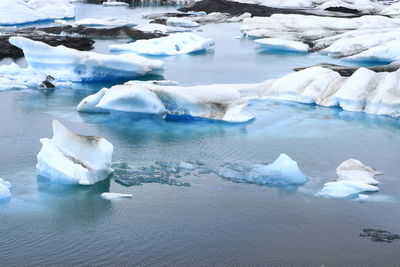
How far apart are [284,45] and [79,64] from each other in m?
6.08

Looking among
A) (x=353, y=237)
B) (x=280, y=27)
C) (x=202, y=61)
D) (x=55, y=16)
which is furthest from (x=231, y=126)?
(x=55, y=16)

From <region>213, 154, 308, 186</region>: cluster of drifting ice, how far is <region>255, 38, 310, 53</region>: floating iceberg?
899 centimetres

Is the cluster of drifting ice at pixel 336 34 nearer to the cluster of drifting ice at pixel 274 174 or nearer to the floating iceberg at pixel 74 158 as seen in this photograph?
the cluster of drifting ice at pixel 274 174

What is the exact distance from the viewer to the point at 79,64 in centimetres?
1148

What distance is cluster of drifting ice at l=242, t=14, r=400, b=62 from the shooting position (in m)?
14.0

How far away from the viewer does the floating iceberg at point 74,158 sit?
6566mm

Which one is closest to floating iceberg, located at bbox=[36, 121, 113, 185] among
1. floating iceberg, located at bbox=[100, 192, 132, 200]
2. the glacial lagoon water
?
the glacial lagoon water

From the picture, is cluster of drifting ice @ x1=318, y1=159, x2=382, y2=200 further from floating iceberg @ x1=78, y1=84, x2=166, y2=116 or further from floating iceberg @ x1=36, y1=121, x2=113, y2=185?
floating iceberg @ x1=78, y1=84, x2=166, y2=116

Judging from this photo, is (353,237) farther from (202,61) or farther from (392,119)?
(202,61)

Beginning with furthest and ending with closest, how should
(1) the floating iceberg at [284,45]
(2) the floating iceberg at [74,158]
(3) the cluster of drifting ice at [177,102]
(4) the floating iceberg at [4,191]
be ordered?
(1) the floating iceberg at [284,45]
(3) the cluster of drifting ice at [177,102]
(2) the floating iceberg at [74,158]
(4) the floating iceberg at [4,191]

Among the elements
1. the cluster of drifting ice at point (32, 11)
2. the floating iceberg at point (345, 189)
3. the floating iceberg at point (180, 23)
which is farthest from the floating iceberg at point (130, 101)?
the cluster of drifting ice at point (32, 11)

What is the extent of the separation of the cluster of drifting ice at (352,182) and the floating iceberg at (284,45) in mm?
8686

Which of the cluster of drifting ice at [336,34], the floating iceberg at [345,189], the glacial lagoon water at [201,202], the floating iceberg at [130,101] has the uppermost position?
the cluster of drifting ice at [336,34]

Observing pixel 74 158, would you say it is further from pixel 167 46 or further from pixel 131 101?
pixel 167 46
